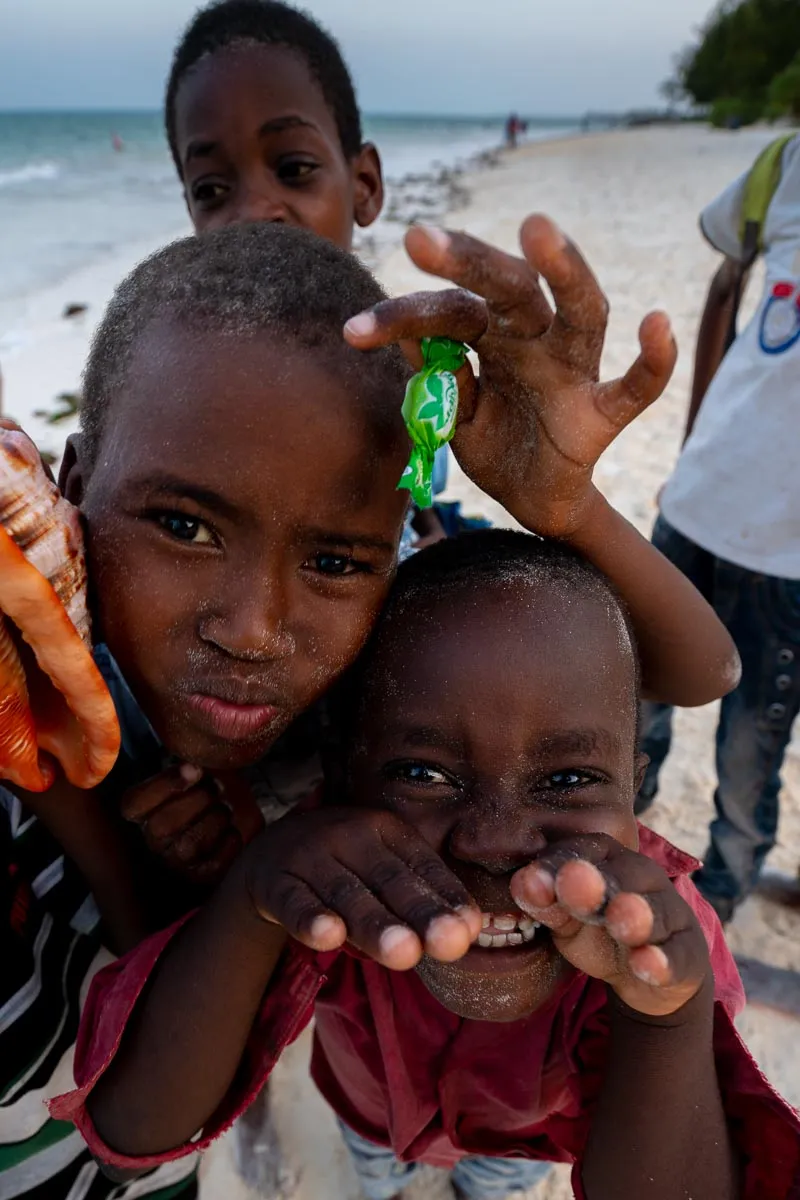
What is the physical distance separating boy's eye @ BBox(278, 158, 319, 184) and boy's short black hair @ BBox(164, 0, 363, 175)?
18 cm

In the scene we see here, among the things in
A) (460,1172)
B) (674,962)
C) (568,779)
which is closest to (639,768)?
(568,779)

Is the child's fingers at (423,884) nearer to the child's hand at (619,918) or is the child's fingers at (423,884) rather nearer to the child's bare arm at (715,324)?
the child's hand at (619,918)

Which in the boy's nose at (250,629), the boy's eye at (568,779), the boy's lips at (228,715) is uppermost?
the boy's nose at (250,629)

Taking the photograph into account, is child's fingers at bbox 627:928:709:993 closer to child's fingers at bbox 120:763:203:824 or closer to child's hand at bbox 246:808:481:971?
child's hand at bbox 246:808:481:971

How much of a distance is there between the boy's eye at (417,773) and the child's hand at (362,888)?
4.2 inches

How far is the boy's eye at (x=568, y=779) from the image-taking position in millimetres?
964

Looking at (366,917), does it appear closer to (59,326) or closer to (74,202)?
(59,326)

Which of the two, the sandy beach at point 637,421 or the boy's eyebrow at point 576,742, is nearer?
the boy's eyebrow at point 576,742

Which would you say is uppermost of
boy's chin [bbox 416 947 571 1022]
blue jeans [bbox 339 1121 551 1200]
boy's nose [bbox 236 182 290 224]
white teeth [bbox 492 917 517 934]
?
boy's nose [bbox 236 182 290 224]

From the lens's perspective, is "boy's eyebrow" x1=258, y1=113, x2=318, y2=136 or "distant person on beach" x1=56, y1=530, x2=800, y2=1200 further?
"boy's eyebrow" x1=258, y1=113, x2=318, y2=136

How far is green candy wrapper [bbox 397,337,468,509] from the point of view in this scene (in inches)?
32.5

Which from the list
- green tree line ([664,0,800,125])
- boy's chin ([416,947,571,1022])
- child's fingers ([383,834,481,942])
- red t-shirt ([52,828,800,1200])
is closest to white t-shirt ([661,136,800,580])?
red t-shirt ([52,828,800,1200])

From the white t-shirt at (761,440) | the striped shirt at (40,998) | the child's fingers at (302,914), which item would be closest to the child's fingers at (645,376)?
the child's fingers at (302,914)

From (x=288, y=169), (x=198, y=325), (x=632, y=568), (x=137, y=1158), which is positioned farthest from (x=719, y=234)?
(x=137, y=1158)
